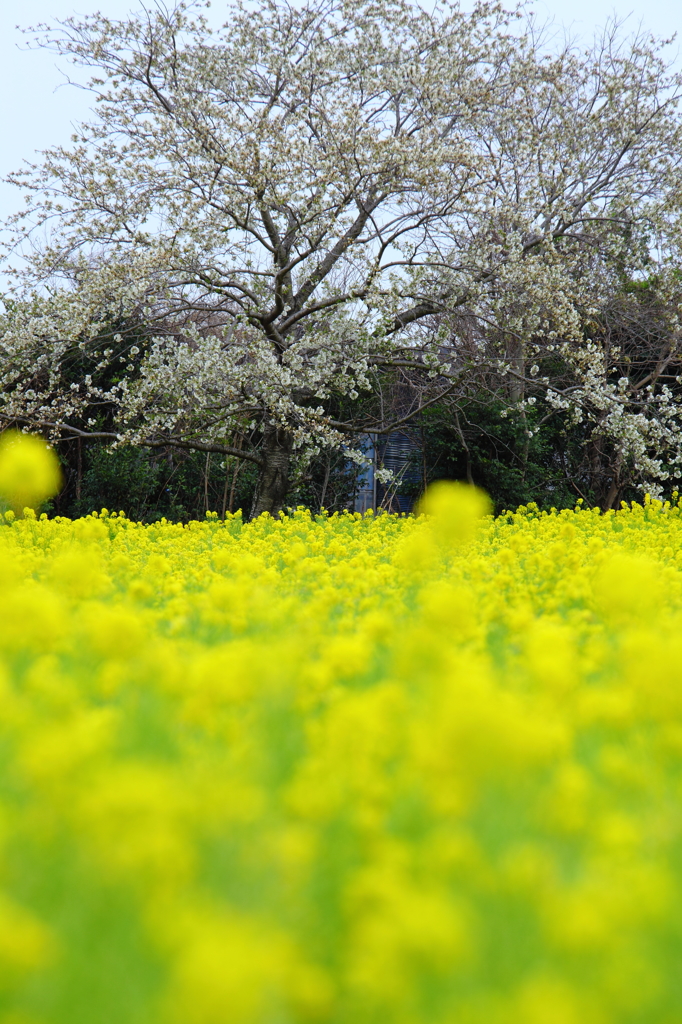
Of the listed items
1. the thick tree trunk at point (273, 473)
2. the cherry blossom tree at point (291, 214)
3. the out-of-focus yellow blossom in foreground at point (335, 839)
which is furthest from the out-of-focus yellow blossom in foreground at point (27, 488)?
the out-of-focus yellow blossom in foreground at point (335, 839)

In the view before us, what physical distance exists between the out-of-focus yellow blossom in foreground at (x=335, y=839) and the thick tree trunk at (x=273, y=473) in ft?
26.8

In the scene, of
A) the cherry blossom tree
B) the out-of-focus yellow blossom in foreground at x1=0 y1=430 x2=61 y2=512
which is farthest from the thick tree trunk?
the out-of-focus yellow blossom in foreground at x1=0 y1=430 x2=61 y2=512

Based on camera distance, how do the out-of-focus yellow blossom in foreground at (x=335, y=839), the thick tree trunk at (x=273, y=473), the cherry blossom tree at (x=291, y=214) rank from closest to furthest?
the out-of-focus yellow blossom in foreground at (x=335, y=839)
the cherry blossom tree at (x=291, y=214)
the thick tree trunk at (x=273, y=473)

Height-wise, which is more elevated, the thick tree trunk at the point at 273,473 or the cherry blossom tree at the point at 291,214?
the cherry blossom tree at the point at 291,214

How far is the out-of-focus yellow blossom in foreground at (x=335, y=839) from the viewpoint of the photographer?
1.03m

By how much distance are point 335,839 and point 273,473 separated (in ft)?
30.1

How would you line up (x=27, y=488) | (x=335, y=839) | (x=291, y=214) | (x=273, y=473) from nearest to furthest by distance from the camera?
(x=335, y=839)
(x=27, y=488)
(x=291, y=214)
(x=273, y=473)

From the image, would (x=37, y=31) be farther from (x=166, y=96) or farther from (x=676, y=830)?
(x=676, y=830)

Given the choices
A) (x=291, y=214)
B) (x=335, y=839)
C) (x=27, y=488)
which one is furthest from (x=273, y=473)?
(x=335, y=839)

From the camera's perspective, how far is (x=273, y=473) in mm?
→ 10547

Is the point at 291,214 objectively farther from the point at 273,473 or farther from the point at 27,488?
the point at 27,488

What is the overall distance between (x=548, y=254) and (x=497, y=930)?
31.0 feet

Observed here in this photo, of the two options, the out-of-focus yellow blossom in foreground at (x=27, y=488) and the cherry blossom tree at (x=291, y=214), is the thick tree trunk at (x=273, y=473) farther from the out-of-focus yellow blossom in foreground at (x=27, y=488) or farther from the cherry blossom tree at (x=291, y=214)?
the out-of-focus yellow blossom in foreground at (x=27, y=488)

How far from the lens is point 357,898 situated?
1.18 meters
